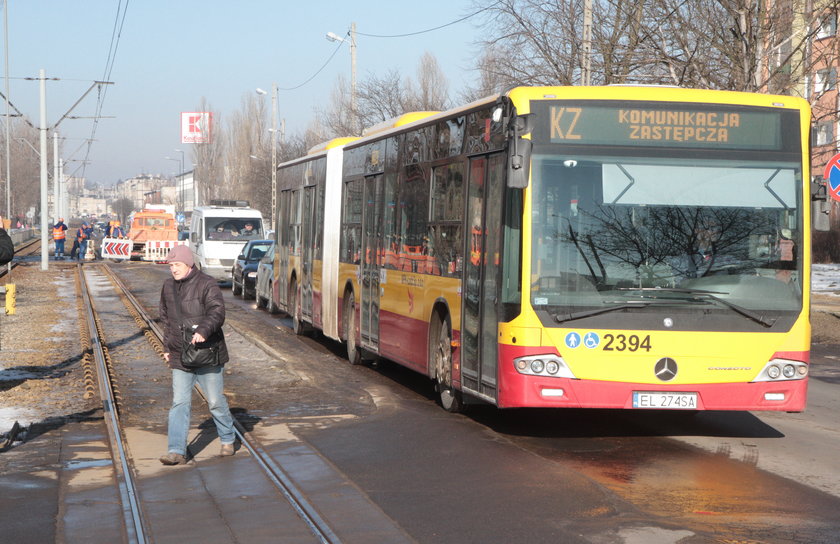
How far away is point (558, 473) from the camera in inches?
336

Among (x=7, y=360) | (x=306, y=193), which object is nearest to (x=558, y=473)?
(x=7, y=360)

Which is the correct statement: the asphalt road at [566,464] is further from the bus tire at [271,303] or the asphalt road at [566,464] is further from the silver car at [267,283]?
the silver car at [267,283]

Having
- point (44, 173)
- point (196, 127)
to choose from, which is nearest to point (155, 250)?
point (44, 173)

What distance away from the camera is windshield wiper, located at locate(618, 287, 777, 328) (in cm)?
946

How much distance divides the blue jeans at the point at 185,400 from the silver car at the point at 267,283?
14.9 m

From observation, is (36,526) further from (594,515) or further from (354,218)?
(354,218)

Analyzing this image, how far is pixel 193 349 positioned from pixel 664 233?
3.73 metres

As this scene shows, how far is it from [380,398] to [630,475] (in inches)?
181

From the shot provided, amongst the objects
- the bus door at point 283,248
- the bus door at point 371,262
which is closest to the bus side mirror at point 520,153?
the bus door at point 371,262

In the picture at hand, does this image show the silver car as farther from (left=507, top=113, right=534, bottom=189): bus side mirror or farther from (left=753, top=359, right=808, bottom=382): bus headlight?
(left=753, top=359, right=808, bottom=382): bus headlight

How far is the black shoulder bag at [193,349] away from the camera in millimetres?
8750

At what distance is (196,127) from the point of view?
121 meters

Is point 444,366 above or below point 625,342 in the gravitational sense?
below

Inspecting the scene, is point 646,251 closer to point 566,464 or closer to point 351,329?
point 566,464
